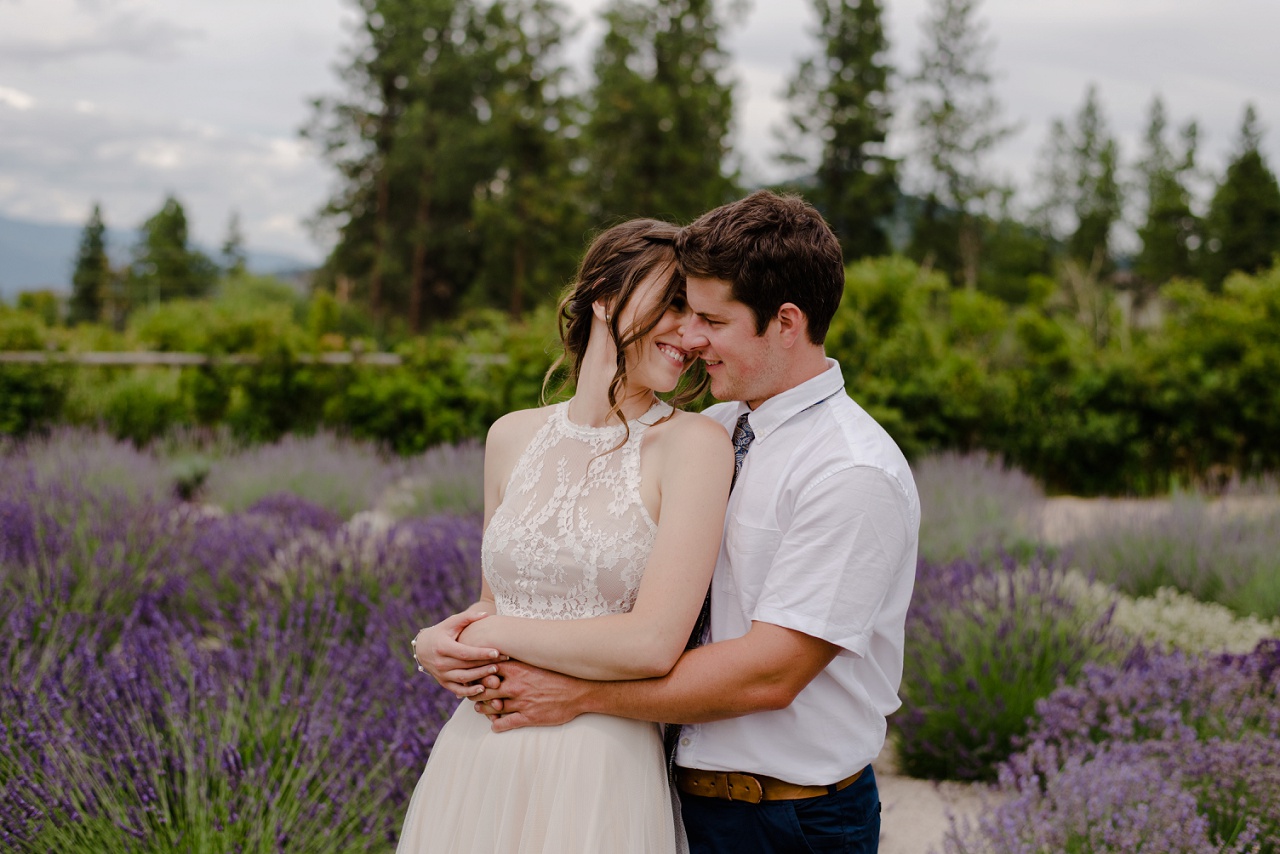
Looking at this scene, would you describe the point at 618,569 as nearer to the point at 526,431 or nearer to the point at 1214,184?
the point at 526,431

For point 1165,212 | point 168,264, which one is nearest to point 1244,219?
point 1165,212

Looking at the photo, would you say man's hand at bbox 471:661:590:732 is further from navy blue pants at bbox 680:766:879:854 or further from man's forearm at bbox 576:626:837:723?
navy blue pants at bbox 680:766:879:854

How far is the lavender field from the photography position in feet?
8.52

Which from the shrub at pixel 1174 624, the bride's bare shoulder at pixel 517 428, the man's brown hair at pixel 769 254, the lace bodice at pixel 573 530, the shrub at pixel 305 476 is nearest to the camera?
the man's brown hair at pixel 769 254

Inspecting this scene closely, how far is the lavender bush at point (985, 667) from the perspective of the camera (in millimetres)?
3623

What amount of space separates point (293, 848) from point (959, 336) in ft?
37.2

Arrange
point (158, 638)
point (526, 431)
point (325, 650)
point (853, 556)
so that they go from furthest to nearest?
point (325, 650) < point (158, 638) < point (526, 431) < point (853, 556)

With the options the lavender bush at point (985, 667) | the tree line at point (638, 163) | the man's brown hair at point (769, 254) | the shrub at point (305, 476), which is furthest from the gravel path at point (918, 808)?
the tree line at point (638, 163)

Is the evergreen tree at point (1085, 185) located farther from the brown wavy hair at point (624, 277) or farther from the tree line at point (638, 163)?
the brown wavy hair at point (624, 277)

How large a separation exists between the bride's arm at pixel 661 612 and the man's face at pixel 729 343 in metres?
0.15

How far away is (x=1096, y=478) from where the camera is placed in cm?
962

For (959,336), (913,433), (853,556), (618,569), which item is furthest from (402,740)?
(959,336)

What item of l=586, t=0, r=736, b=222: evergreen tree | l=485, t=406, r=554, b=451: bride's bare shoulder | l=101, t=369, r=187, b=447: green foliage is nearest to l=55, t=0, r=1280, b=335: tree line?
l=586, t=0, r=736, b=222: evergreen tree

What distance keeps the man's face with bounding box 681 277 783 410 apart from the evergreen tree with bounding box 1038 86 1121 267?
4507 cm
